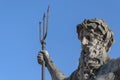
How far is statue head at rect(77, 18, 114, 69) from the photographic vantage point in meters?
14.9

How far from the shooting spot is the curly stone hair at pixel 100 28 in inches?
597

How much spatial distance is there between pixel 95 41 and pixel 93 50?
0.22 metres

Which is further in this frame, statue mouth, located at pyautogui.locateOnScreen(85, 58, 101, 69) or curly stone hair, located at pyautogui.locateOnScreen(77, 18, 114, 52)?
curly stone hair, located at pyautogui.locateOnScreen(77, 18, 114, 52)

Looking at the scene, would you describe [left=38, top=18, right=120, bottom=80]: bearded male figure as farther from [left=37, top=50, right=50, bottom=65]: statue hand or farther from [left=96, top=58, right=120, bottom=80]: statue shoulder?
[left=37, top=50, right=50, bottom=65]: statue hand

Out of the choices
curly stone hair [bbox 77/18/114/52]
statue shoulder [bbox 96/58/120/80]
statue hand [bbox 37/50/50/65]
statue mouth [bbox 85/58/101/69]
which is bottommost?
statue shoulder [bbox 96/58/120/80]

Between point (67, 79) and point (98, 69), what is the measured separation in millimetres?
1057

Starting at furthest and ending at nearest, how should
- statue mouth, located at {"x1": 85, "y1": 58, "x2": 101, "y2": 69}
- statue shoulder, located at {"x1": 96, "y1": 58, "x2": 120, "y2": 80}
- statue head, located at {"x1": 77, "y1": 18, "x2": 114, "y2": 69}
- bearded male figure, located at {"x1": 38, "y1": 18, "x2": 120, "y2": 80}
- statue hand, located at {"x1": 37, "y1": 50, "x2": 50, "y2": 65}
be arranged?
statue hand, located at {"x1": 37, "y1": 50, "x2": 50, "y2": 65} → statue head, located at {"x1": 77, "y1": 18, "x2": 114, "y2": 69} → statue mouth, located at {"x1": 85, "y1": 58, "x2": 101, "y2": 69} → bearded male figure, located at {"x1": 38, "y1": 18, "x2": 120, "y2": 80} → statue shoulder, located at {"x1": 96, "y1": 58, "x2": 120, "y2": 80}

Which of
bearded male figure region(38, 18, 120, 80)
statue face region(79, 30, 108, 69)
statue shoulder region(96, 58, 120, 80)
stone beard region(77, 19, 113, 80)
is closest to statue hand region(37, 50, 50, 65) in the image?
bearded male figure region(38, 18, 120, 80)

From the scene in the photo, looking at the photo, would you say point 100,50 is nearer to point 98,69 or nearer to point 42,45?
point 98,69

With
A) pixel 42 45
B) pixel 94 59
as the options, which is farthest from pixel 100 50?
pixel 42 45

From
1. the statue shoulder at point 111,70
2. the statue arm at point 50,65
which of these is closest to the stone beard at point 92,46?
the statue shoulder at point 111,70

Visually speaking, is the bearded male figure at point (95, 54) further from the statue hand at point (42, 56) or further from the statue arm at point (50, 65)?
the statue hand at point (42, 56)

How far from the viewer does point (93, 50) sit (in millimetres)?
14992

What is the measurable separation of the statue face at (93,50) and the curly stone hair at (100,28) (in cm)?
8
